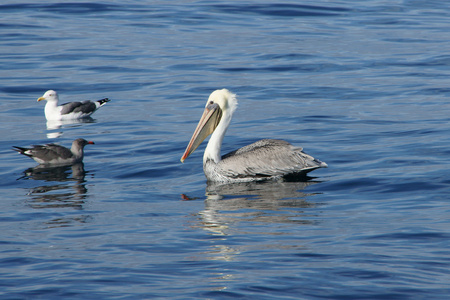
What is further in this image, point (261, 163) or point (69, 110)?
point (69, 110)

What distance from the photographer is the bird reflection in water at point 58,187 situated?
9.55 m

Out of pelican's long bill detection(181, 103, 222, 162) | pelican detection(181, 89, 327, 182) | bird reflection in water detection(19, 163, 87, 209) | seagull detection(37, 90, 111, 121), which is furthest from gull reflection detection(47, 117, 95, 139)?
pelican detection(181, 89, 327, 182)

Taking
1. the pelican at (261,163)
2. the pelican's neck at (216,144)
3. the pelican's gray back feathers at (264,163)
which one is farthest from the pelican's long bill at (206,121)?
the pelican's gray back feathers at (264,163)

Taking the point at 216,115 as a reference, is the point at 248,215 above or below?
below

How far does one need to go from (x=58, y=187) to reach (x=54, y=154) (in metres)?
1.54

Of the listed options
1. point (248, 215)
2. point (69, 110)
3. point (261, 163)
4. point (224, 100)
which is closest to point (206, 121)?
point (224, 100)

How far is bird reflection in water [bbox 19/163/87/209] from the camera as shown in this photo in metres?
9.55

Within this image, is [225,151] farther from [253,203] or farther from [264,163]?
[253,203]

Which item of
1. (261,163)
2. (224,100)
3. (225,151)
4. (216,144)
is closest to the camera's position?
(261,163)

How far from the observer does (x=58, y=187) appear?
1063cm

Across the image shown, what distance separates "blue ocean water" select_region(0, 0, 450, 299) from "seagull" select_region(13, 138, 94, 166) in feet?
0.85

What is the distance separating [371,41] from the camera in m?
23.1

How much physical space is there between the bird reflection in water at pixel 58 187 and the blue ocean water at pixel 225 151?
0.19 feet

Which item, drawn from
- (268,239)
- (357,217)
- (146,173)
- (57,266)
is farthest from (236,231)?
(146,173)
